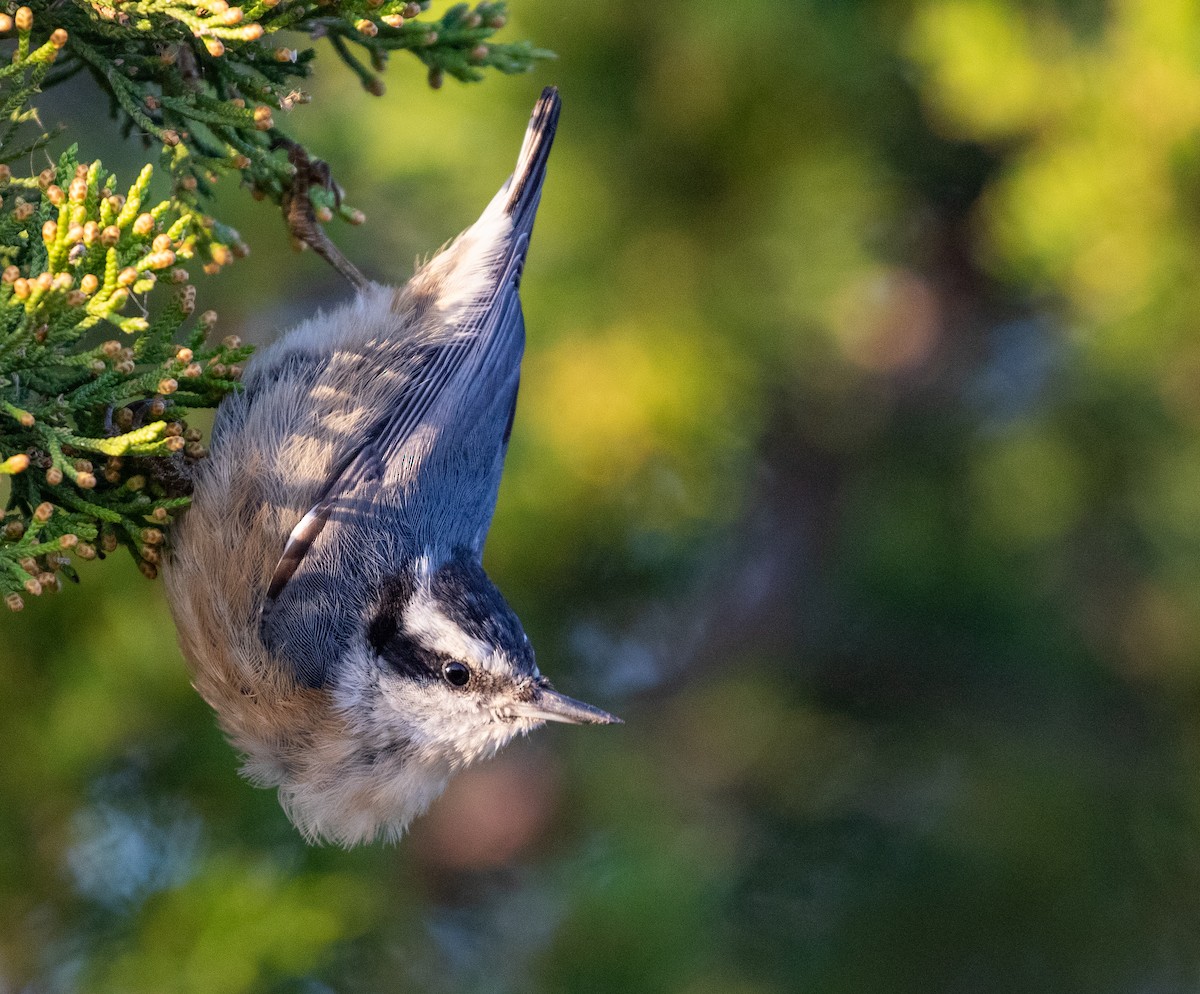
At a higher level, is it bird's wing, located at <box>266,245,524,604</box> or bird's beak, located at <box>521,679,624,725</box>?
bird's wing, located at <box>266,245,524,604</box>

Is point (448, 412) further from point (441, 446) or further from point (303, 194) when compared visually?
point (303, 194)

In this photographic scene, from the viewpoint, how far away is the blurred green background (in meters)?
2.15

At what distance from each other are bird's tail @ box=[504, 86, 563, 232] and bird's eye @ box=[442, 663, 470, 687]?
0.84 m

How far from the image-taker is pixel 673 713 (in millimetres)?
2617

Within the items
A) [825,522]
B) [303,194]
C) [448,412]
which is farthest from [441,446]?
[825,522]

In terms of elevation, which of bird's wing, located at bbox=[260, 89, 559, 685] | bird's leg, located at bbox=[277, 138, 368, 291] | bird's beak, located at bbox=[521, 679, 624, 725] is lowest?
bird's beak, located at bbox=[521, 679, 624, 725]

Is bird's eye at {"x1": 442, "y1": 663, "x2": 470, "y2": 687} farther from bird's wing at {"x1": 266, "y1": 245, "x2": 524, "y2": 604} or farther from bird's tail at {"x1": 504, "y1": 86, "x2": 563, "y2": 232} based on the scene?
bird's tail at {"x1": 504, "y1": 86, "x2": 563, "y2": 232}

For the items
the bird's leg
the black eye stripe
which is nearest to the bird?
the black eye stripe

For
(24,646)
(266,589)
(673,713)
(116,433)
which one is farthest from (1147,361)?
(24,646)

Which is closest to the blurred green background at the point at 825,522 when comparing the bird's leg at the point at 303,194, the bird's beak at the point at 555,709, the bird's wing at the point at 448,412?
the bird's wing at the point at 448,412

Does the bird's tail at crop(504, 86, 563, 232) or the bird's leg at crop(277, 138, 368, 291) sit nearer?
the bird's leg at crop(277, 138, 368, 291)

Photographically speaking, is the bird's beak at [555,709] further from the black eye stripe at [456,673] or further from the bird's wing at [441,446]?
the bird's wing at [441,446]

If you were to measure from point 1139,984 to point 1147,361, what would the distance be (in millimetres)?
1269

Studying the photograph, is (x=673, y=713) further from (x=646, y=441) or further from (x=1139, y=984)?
(x=1139, y=984)
